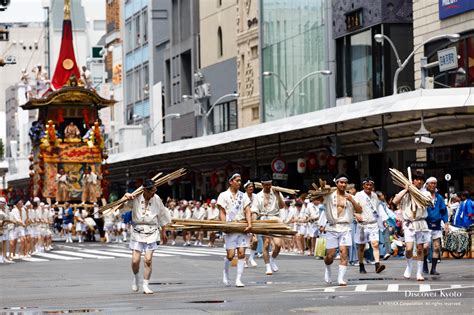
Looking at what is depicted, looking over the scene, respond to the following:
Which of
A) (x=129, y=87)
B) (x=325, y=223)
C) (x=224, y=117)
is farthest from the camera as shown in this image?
(x=129, y=87)

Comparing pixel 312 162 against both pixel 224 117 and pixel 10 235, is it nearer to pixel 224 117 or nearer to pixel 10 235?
pixel 10 235

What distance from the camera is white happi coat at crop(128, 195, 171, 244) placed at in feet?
73.6

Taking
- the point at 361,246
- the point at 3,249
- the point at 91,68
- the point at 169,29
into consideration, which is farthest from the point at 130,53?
the point at 361,246

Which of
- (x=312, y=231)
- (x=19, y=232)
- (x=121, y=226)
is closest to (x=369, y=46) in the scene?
(x=121, y=226)

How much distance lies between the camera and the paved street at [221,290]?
17917 mm

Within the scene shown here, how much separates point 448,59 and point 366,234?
22.3 metres

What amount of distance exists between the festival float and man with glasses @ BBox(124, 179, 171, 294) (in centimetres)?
2899

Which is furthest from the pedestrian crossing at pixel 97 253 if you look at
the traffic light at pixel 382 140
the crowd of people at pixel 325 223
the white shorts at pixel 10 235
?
the traffic light at pixel 382 140

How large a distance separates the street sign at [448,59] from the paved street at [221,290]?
1576 cm

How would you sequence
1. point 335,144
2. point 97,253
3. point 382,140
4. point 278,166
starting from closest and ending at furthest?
point 97,253 → point 382,140 → point 335,144 → point 278,166

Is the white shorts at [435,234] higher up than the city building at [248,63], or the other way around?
the city building at [248,63]

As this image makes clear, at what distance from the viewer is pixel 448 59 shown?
48.6 metres

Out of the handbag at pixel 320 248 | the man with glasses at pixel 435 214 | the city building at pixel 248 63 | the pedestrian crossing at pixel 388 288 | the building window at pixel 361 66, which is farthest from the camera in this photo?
the city building at pixel 248 63

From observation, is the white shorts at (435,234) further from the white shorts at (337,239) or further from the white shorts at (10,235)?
the white shorts at (10,235)
